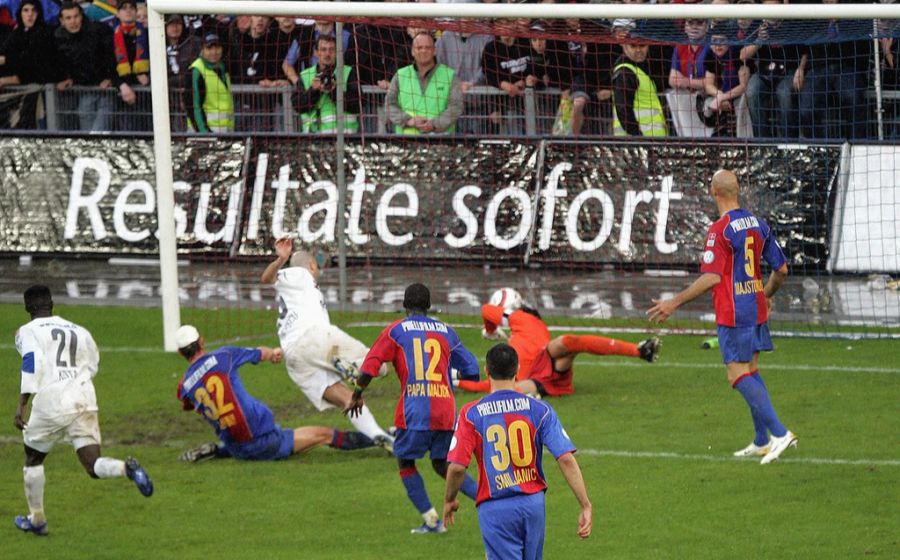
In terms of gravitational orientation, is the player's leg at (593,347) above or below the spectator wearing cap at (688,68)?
below

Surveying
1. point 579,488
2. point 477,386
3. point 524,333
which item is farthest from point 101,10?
point 579,488

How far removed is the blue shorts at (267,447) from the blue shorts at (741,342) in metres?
3.65

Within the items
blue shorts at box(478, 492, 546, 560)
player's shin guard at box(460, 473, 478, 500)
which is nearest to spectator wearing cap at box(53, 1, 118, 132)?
player's shin guard at box(460, 473, 478, 500)

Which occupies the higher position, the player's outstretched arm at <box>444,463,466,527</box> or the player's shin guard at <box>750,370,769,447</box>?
the player's outstretched arm at <box>444,463,466,527</box>

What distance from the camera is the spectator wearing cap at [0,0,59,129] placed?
24.0 metres

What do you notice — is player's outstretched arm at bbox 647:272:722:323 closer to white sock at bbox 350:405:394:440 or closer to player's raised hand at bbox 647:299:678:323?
player's raised hand at bbox 647:299:678:323

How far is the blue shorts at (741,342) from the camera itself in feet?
40.4

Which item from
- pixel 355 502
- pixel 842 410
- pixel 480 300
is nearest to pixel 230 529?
pixel 355 502

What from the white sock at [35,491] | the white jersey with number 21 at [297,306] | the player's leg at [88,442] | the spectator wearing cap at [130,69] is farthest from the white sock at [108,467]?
the spectator wearing cap at [130,69]

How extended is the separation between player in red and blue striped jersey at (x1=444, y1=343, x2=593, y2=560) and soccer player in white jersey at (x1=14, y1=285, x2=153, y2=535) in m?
3.51

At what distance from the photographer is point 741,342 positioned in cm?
1233

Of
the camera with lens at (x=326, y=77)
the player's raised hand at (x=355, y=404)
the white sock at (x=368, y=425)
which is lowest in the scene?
the white sock at (x=368, y=425)

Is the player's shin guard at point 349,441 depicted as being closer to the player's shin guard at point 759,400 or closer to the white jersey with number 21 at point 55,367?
the white jersey with number 21 at point 55,367

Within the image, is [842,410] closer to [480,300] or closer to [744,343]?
[744,343]
